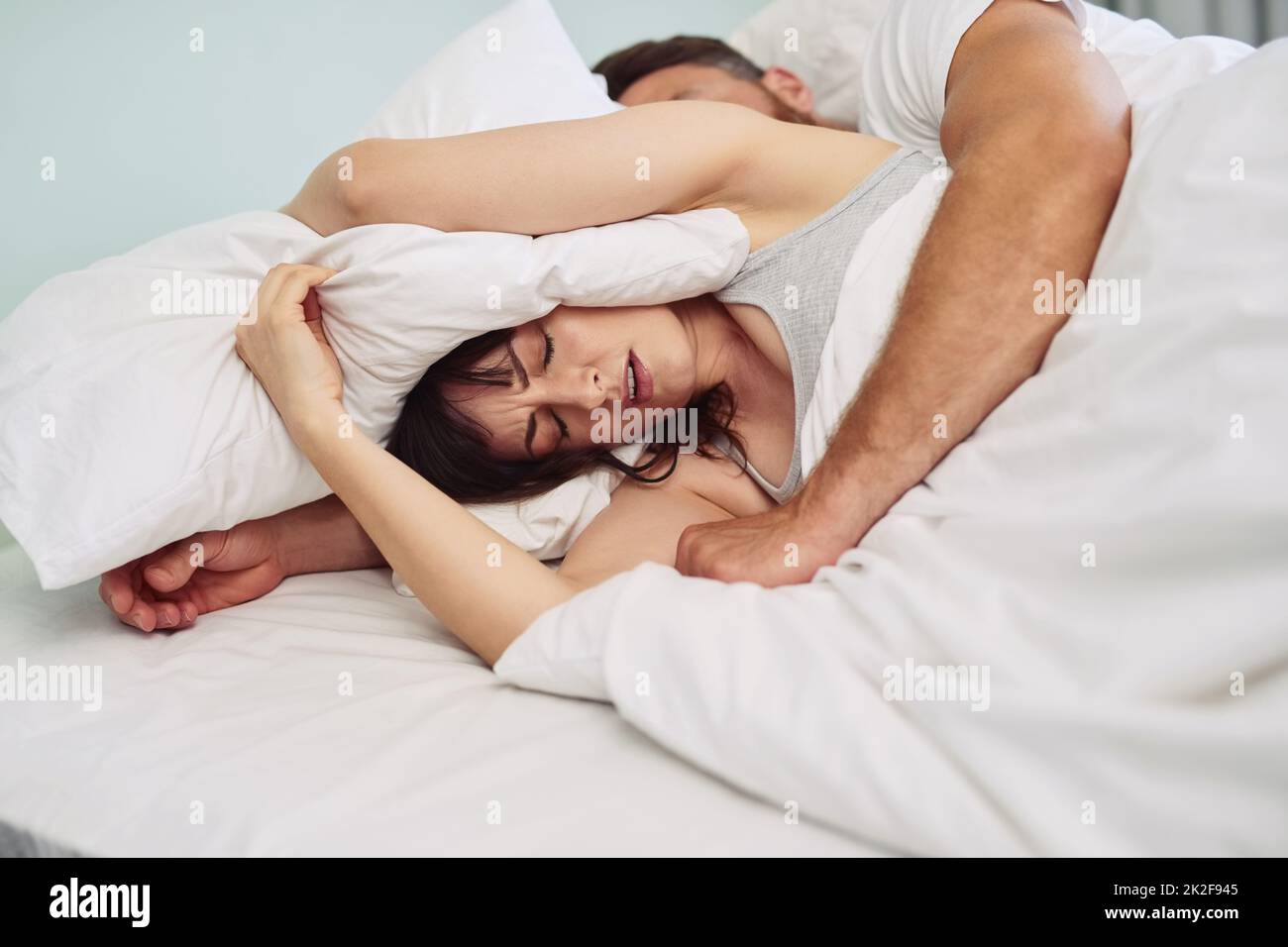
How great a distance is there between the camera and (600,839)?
61cm

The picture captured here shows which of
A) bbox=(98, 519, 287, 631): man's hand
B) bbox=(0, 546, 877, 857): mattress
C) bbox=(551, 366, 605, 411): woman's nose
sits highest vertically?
bbox=(551, 366, 605, 411): woman's nose

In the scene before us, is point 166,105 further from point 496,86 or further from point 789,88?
point 789,88

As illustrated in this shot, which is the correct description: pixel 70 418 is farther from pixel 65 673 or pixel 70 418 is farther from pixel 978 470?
pixel 978 470

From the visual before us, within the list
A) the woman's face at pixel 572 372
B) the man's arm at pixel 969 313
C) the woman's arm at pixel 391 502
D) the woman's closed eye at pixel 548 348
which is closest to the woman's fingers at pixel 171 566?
the woman's arm at pixel 391 502

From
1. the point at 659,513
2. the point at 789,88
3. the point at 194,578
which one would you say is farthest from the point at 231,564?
the point at 789,88

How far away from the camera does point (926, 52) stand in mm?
1207

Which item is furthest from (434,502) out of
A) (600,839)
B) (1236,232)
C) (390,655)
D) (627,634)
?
(1236,232)

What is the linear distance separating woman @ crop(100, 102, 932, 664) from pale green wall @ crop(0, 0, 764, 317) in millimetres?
465

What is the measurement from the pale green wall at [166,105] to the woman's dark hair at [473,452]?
633mm

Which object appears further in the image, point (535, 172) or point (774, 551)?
point (535, 172)

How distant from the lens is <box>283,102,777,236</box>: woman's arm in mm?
1017

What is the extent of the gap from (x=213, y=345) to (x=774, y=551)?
2.00ft

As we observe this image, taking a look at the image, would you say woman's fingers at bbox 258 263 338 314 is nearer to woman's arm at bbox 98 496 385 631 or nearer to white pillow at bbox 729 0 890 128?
woman's arm at bbox 98 496 385 631

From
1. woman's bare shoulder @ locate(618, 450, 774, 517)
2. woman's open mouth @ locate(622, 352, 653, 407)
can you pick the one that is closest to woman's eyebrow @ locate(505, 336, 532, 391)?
woman's open mouth @ locate(622, 352, 653, 407)
